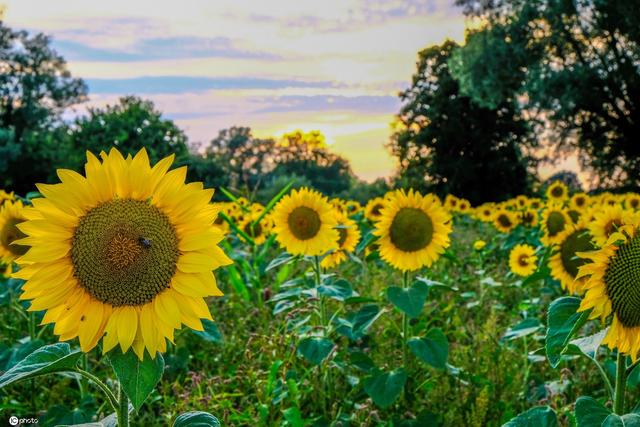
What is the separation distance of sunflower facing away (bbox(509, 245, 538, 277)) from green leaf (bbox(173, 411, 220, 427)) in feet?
13.4

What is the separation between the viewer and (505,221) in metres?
8.12

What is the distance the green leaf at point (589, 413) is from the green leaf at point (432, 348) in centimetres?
106

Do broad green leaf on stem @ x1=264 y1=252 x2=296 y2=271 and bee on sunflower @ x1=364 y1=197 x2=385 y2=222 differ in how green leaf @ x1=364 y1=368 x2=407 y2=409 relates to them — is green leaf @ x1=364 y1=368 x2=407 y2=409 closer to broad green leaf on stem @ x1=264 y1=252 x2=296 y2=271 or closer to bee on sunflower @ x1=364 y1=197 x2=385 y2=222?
broad green leaf on stem @ x1=264 y1=252 x2=296 y2=271

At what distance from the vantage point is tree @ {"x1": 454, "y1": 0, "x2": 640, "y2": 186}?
21922 mm

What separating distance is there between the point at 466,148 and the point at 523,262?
24.2 metres

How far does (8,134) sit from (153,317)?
28046 mm

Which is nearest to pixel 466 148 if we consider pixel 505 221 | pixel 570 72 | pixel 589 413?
pixel 570 72

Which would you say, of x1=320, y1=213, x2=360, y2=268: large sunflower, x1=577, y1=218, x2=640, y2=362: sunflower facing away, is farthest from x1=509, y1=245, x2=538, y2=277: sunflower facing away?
x1=577, y1=218, x2=640, y2=362: sunflower facing away

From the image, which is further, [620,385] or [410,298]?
[410,298]

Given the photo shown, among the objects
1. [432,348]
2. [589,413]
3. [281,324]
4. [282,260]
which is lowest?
[281,324]

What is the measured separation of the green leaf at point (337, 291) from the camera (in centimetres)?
294

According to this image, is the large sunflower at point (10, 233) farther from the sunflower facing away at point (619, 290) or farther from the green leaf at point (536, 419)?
the sunflower facing away at point (619, 290)

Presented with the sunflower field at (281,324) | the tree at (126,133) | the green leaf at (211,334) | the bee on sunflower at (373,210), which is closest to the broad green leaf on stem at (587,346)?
the sunflower field at (281,324)

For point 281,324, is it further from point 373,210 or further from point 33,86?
point 33,86
